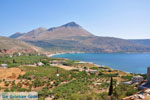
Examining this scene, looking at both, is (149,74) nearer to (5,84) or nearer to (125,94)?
(125,94)

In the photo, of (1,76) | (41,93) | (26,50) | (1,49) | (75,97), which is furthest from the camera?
(26,50)

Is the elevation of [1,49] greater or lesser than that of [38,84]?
greater

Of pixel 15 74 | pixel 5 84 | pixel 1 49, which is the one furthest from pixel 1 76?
pixel 1 49

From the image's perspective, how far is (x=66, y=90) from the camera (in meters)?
29.2

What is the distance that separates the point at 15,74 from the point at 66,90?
21987mm

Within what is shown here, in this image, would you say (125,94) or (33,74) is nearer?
(125,94)

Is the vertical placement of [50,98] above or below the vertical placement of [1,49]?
below

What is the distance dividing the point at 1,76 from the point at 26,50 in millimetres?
111042

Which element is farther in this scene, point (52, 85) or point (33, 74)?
point (33, 74)

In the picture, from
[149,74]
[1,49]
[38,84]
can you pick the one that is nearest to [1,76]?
[38,84]

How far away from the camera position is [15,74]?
43969 millimetres

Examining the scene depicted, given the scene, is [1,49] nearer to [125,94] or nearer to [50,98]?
[50,98]

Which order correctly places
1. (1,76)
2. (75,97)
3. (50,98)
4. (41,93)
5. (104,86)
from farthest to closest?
(1,76), (104,86), (41,93), (50,98), (75,97)

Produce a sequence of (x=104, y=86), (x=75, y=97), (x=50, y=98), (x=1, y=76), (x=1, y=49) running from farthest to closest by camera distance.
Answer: (x=1, y=49) → (x=1, y=76) → (x=104, y=86) → (x=50, y=98) → (x=75, y=97)
